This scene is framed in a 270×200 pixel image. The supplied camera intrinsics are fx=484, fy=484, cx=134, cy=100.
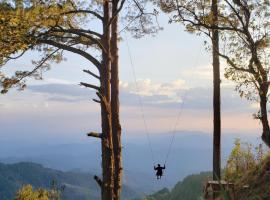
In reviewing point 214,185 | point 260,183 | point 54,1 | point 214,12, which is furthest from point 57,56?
point 260,183

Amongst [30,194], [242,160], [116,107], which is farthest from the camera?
[30,194]

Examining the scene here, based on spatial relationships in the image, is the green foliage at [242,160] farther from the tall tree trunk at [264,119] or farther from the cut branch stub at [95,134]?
the cut branch stub at [95,134]

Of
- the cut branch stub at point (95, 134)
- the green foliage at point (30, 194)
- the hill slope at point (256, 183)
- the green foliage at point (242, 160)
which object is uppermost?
the cut branch stub at point (95, 134)

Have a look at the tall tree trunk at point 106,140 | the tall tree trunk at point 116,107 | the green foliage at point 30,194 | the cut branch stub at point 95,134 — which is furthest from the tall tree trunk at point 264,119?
the green foliage at point 30,194

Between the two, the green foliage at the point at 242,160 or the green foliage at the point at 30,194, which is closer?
the green foliage at the point at 242,160

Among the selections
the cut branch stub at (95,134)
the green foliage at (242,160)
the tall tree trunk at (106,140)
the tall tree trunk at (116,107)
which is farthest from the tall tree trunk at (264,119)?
the cut branch stub at (95,134)

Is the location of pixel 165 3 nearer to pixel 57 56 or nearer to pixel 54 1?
pixel 57 56

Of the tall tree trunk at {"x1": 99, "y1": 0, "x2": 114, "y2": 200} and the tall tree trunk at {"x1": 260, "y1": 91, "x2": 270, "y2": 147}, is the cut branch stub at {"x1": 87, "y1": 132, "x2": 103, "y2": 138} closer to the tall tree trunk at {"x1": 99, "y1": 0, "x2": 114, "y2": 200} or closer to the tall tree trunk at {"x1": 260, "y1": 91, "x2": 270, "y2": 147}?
the tall tree trunk at {"x1": 99, "y1": 0, "x2": 114, "y2": 200}

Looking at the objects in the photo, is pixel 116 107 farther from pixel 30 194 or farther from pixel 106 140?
pixel 30 194

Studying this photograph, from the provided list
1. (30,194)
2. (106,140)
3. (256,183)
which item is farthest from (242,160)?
(30,194)

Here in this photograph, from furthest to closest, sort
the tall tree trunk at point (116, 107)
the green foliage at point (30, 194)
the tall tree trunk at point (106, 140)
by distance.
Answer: the green foliage at point (30, 194), the tall tree trunk at point (116, 107), the tall tree trunk at point (106, 140)

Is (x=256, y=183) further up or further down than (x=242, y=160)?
further down

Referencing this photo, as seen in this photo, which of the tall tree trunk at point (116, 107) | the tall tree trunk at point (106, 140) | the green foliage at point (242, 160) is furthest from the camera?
the green foliage at point (242, 160)

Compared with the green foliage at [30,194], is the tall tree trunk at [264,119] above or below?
above
